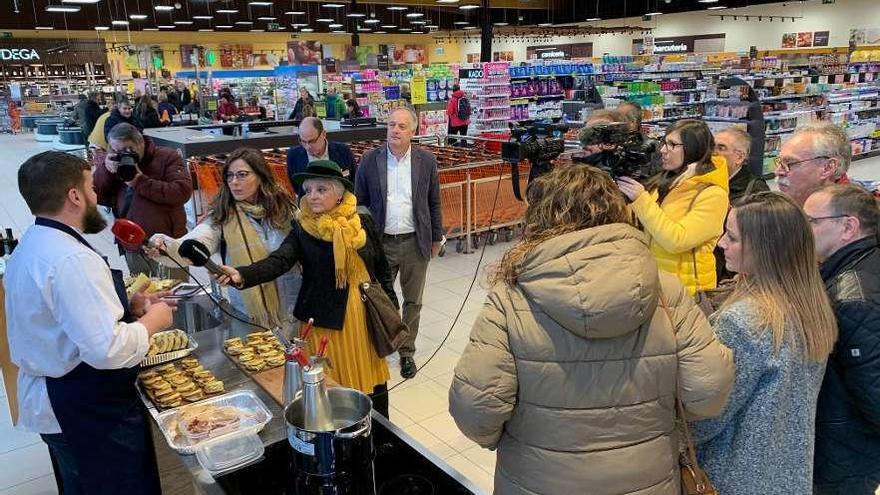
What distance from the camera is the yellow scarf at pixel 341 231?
105 inches

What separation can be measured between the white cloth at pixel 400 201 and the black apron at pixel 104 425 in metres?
2.08

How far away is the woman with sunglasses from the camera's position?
2850mm

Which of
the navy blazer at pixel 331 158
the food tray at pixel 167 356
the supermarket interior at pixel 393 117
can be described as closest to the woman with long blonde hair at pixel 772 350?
the supermarket interior at pixel 393 117

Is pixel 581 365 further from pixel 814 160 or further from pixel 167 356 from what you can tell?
pixel 814 160

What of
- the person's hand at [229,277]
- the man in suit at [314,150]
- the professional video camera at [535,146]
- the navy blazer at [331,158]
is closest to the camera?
the person's hand at [229,277]

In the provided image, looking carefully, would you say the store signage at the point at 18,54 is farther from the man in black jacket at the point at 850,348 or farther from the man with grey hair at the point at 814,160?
the man in black jacket at the point at 850,348

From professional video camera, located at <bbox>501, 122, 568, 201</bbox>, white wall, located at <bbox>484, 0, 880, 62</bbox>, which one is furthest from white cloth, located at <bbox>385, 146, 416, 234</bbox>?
white wall, located at <bbox>484, 0, 880, 62</bbox>

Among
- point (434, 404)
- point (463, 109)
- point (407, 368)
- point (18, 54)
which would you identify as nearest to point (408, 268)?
point (407, 368)

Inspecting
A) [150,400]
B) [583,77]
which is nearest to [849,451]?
[150,400]

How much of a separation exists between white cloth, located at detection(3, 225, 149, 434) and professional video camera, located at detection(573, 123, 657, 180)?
1889mm

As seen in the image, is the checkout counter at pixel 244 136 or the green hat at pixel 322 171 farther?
A: the checkout counter at pixel 244 136

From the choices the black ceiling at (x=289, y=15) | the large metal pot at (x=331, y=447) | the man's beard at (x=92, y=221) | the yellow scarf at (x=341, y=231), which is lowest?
the large metal pot at (x=331, y=447)

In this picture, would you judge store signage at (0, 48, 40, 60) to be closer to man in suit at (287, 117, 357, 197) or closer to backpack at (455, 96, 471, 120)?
backpack at (455, 96, 471, 120)

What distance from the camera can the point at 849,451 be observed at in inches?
70.1
